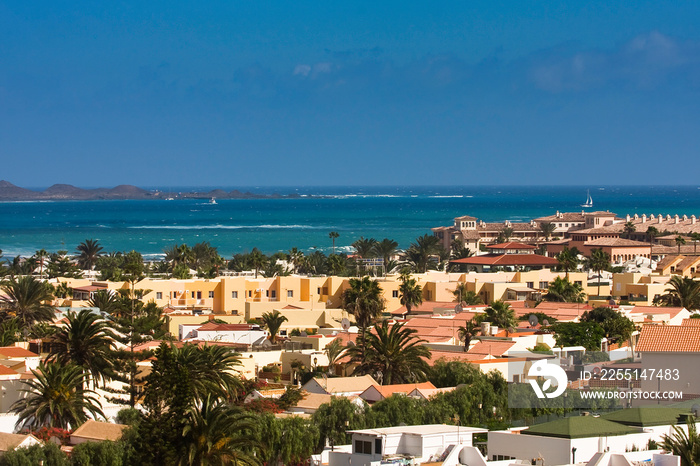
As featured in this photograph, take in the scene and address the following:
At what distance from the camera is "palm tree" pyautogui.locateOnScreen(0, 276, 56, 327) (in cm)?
4962

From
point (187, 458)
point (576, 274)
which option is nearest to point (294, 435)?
point (187, 458)

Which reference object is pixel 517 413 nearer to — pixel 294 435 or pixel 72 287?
pixel 294 435

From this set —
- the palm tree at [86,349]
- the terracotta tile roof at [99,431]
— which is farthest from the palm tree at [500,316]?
the terracotta tile roof at [99,431]

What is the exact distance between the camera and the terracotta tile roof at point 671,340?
31.4 metres

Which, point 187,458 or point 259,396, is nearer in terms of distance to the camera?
point 187,458

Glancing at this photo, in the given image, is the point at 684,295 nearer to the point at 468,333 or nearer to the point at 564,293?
the point at 564,293

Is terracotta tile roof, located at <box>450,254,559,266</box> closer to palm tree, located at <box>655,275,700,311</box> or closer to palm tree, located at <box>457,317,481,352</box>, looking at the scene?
palm tree, located at <box>655,275,700,311</box>

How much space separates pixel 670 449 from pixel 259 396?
527 inches

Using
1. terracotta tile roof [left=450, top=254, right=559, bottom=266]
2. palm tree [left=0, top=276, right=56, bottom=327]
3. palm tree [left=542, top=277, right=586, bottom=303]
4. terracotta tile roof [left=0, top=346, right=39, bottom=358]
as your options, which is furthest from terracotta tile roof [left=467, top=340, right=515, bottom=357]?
terracotta tile roof [left=450, top=254, right=559, bottom=266]

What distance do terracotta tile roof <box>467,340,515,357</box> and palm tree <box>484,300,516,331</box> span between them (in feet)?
19.8

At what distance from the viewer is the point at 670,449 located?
2347 centimetres

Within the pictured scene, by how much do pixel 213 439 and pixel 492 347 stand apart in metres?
18.6

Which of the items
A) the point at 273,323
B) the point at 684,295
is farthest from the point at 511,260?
the point at 273,323

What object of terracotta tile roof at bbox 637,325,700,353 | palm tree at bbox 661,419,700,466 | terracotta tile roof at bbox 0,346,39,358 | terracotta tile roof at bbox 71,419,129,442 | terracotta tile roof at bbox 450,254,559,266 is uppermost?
terracotta tile roof at bbox 450,254,559,266
